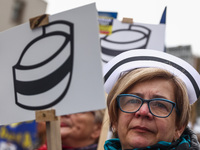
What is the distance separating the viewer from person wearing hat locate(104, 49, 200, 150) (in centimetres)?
132

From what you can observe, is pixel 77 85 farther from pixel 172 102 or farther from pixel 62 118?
pixel 62 118

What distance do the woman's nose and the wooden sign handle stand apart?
420 millimetres

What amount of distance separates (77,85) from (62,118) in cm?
144

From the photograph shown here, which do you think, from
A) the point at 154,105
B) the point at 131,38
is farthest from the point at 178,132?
the point at 131,38

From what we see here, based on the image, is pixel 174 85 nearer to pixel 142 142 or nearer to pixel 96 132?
pixel 142 142

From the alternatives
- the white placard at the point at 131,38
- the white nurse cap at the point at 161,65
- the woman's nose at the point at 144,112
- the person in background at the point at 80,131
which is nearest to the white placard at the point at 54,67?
the woman's nose at the point at 144,112

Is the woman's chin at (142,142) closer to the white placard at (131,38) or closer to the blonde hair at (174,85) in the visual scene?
the blonde hair at (174,85)

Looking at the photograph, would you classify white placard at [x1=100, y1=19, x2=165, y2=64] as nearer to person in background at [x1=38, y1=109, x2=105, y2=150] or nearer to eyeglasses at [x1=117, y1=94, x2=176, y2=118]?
person in background at [x1=38, y1=109, x2=105, y2=150]

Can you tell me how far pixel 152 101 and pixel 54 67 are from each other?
543 millimetres

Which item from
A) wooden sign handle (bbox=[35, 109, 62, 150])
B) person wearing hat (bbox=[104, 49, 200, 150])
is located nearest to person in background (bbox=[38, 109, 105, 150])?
person wearing hat (bbox=[104, 49, 200, 150])

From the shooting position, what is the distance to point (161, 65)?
4.86 feet

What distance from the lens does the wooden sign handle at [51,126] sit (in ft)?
4.04

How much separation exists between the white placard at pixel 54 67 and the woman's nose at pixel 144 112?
1.06 ft

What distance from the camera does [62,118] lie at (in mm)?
2549
